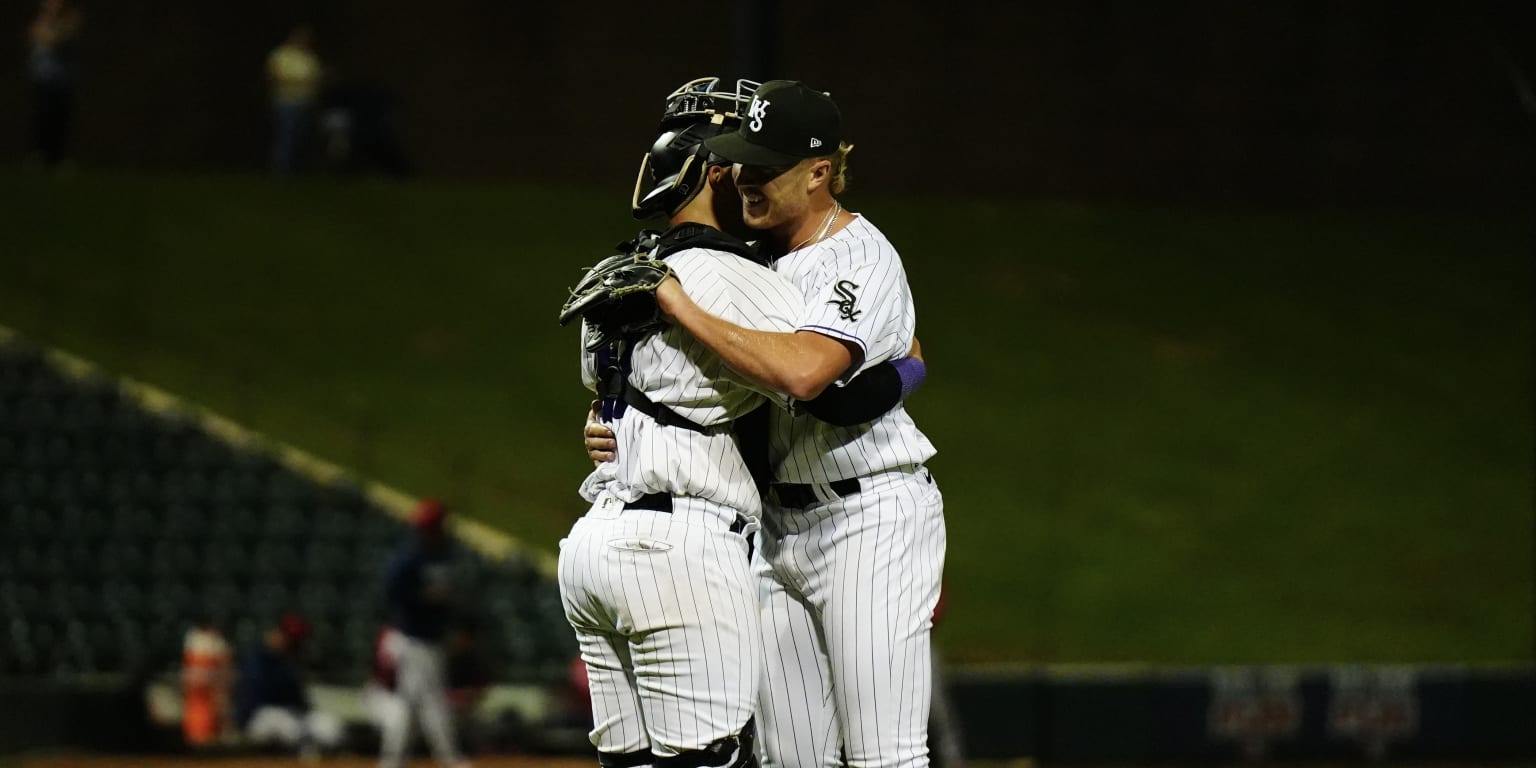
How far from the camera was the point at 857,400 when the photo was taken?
404cm

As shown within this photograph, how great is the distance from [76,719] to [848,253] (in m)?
9.82

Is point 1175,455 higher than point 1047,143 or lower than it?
lower

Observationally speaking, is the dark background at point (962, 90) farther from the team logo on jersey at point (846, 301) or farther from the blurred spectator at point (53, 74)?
the team logo on jersey at point (846, 301)

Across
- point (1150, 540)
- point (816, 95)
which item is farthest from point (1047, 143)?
point (816, 95)

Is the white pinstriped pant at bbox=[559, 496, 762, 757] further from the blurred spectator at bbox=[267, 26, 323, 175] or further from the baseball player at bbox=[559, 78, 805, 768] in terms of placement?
the blurred spectator at bbox=[267, 26, 323, 175]

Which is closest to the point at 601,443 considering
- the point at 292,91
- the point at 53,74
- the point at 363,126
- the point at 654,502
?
the point at 654,502

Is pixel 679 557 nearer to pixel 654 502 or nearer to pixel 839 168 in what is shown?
pixel 654 502

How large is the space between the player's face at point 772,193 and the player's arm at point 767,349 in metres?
0.35

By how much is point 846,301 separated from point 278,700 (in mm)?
9341

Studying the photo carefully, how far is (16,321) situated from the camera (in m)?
17.7

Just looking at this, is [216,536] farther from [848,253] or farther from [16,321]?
[848,253]

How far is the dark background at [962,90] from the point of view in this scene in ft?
74.6

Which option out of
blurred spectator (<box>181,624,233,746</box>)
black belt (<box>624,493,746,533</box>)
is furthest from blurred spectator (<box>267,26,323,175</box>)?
black belt (<box>624,493,746,533</box>)

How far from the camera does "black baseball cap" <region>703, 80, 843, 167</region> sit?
3906 millimetres
